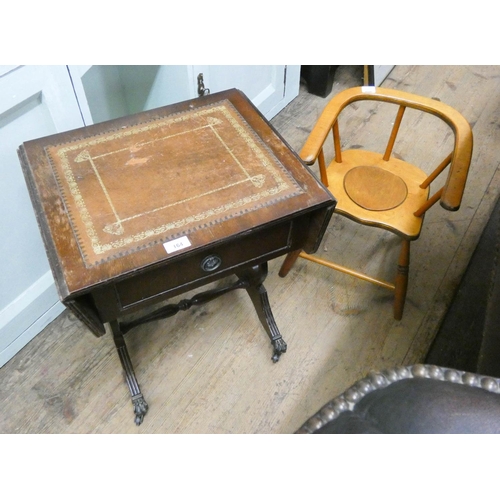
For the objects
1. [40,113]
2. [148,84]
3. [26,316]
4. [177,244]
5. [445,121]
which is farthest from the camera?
[148,84]

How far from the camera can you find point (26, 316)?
1.45m

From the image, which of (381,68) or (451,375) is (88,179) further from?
(381,68)

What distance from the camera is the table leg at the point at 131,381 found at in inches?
52.7

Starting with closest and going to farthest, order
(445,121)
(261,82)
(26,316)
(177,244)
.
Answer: (177,244), (445,121), (26,316), (261,82)

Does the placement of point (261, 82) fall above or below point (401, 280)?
above

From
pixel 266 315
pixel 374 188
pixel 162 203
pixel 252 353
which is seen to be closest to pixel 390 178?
pixel 374 188

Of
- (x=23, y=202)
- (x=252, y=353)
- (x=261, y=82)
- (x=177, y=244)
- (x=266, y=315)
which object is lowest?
(x=252, y=353)

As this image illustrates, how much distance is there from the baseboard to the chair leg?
112cm

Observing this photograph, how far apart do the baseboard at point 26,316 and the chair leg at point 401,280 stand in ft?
3.68

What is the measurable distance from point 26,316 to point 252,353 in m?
0.74

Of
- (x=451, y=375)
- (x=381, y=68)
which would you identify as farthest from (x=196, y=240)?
(x=381, y=68)

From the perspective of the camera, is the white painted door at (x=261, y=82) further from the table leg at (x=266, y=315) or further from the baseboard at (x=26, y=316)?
the baseboard at (x=26, y=316)

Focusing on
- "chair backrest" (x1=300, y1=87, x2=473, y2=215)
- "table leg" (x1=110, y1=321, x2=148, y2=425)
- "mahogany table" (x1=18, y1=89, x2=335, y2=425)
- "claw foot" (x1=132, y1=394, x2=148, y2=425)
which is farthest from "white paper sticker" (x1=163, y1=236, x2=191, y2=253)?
"claw foot" (x1=132, y1=394, x2=148, y2=425)

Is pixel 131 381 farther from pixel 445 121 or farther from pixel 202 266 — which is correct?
pixel 445 121
